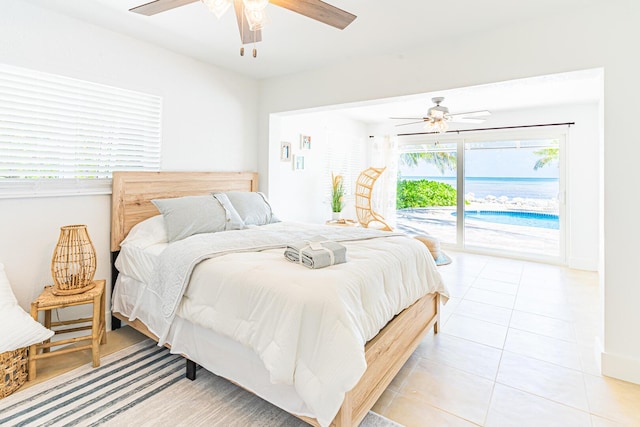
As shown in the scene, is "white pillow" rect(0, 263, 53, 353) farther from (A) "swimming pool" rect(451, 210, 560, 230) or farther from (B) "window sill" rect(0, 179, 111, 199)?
(A) "swimming pool" rect(451, 210, 560, 230)

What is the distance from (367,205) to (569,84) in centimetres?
312

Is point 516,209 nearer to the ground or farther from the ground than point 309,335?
farther from the ground

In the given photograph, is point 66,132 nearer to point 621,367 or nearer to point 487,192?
point 621,367

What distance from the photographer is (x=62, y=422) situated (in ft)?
5.62

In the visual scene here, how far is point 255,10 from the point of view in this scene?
1534 millimetres

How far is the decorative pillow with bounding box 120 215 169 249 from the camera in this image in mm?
2619

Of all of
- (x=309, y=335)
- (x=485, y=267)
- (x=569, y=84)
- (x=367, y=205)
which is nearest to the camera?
(x=309, y=335)

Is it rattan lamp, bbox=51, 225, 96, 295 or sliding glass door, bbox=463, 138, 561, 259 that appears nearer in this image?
rattan lamp, bbox=51, 225, 96, 295

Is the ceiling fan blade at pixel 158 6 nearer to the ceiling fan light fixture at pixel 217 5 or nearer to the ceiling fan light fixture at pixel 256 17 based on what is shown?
the ceiling fan light fixture at pixel 217 5

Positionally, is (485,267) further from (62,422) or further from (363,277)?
(62,422)

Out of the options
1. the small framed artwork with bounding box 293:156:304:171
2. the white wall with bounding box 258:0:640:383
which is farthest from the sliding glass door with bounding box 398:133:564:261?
the white wall with bounding box 258:0:640:383

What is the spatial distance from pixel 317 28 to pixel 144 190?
2095mm

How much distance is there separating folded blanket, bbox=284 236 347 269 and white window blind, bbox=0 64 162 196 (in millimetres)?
1918

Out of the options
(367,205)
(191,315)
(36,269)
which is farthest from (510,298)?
(36,269)
